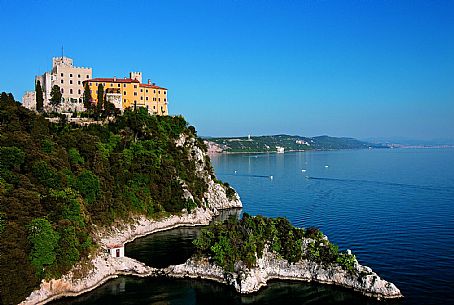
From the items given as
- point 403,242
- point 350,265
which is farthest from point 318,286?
point 403,242

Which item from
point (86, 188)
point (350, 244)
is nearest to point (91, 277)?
point (86, 188)

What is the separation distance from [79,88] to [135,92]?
1094cm

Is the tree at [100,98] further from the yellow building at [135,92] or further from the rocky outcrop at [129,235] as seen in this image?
the rocky outcrop at [129,235]

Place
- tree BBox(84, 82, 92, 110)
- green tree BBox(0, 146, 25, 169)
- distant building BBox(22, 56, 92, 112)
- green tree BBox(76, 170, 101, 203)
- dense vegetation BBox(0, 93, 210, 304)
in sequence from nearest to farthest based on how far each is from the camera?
dense vegetation BBox(0, 93, 210, 304) → green tree BBox(0, 146, 25, 169) → green tree BBox(76, 170, 101, 203) → tree BBox(84, 82, 92, 110) → distant building BBox(22, 56, 92, 112)

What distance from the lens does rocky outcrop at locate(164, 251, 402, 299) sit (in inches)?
1420

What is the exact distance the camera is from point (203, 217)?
2650 inches

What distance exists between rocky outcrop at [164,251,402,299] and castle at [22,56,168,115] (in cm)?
4824

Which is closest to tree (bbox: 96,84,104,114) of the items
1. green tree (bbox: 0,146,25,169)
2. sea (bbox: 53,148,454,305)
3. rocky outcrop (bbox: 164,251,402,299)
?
sea (bbox: 53,148,454,305)

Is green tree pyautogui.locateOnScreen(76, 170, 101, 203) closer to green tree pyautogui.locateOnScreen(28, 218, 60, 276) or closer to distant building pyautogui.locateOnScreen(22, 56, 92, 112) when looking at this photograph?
green tree pyautogui.locateOnScreen(28, 218, 60, 276)

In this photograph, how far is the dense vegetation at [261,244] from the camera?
3925 centimetres

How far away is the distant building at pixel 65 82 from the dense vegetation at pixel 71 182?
40.1ft

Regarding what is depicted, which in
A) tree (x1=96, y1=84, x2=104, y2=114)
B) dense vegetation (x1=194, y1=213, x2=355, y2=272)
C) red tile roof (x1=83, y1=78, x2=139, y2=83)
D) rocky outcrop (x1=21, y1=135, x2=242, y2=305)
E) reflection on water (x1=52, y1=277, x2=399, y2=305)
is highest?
red tile roof (x1=83, y1=78, x2=139, y2=83)

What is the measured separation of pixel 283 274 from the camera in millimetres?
40375

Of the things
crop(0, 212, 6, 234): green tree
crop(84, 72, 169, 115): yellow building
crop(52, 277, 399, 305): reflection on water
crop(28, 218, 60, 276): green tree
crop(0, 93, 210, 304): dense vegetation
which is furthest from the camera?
crop(84, 72, 169, 115): yellow building
